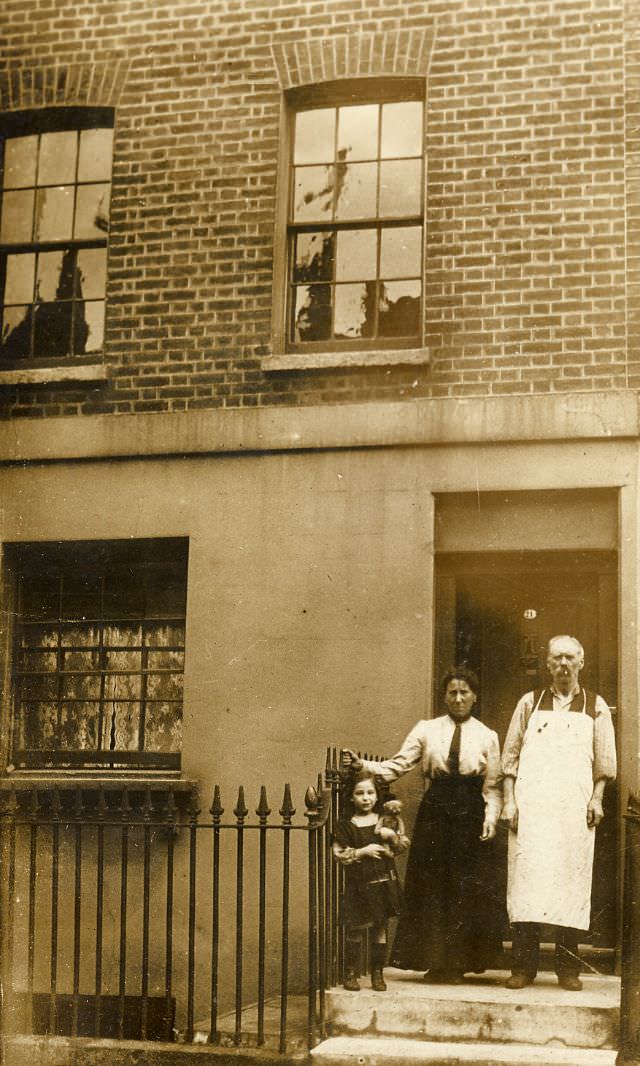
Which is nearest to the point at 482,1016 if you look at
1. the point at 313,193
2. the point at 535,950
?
the point at 535,950

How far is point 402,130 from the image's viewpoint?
8.21m

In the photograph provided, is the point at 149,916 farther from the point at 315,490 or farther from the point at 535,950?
the point at 315,490

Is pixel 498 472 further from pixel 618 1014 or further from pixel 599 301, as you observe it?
pixel 618 1014

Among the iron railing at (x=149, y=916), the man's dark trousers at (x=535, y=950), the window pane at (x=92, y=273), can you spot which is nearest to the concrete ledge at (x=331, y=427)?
the window pane at (x=92, y=273)

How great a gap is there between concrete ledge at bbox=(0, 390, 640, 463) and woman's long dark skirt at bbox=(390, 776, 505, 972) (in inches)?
83.8

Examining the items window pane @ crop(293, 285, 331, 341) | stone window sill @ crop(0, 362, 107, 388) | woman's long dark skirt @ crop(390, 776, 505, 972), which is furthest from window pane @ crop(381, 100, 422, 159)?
woman's long dark skirt @ crop(390, 776, 505, 972)

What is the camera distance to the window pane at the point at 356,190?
324 inches

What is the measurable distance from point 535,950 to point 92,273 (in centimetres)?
521

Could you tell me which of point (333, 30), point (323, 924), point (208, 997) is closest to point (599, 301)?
point (333, 30)

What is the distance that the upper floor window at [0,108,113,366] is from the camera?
8.64 m

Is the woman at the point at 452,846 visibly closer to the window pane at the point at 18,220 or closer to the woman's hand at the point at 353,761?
the woman's hand at the point at 353,761

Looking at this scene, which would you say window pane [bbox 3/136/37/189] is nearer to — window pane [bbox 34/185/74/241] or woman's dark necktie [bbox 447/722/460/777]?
window pane [bbox 34/185/74/241]

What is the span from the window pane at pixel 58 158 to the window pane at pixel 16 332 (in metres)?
0.91

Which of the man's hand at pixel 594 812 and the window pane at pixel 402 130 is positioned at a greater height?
the window pane at pixel 402 130
